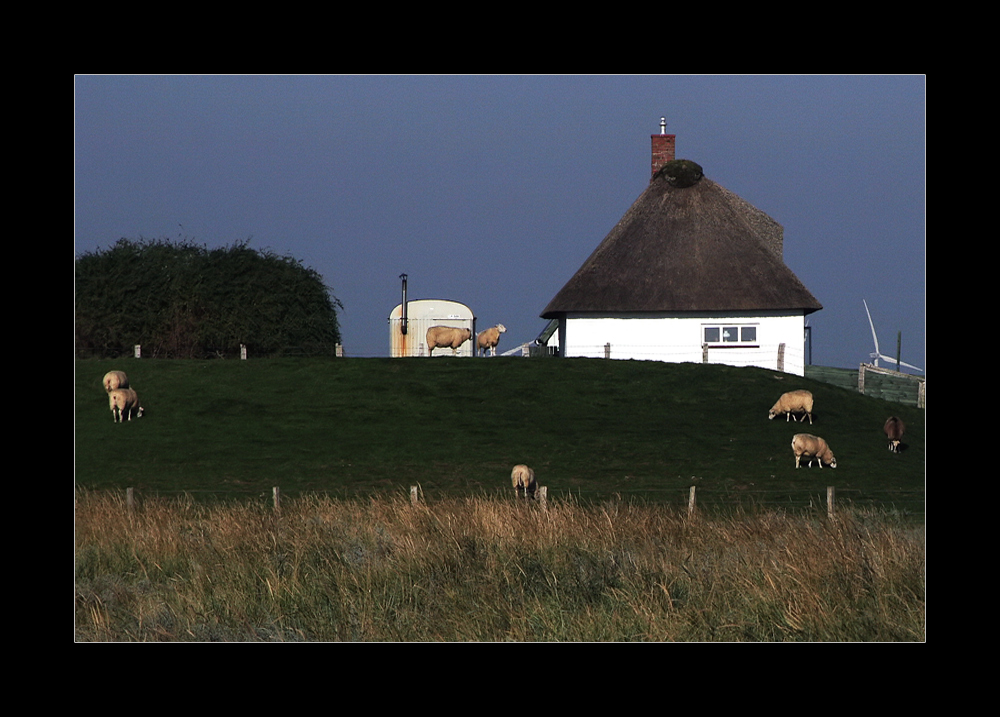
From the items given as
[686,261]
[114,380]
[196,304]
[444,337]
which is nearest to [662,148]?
[686,261]

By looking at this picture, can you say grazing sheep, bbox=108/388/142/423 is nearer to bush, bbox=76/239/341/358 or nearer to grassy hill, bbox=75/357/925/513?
grassy hill, bbox=75/357/925/513

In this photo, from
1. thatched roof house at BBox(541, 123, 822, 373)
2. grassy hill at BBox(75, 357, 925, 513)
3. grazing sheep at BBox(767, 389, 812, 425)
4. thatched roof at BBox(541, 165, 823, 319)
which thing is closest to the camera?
grassy hill at BBox(75, 357, 925, 513)

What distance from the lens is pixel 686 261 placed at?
153 ft

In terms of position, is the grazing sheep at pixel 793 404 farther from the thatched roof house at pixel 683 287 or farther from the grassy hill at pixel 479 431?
the thatched roof house at pixel 683 287

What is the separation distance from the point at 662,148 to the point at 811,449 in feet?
85.8

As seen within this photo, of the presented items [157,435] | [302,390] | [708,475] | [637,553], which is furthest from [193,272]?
[637,553]

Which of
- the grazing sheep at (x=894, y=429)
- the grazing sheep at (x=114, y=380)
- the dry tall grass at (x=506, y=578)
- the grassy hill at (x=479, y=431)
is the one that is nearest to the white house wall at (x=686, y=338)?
the grassy hill at (x=479, y=431)

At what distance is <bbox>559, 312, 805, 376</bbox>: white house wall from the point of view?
146ft

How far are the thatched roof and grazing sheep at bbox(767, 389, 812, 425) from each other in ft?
37.1

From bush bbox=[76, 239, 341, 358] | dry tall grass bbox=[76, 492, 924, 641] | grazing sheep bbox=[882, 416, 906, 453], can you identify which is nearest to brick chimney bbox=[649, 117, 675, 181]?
bush bbox=[76, 239, 341, 358]

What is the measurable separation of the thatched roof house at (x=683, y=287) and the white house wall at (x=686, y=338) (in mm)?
38

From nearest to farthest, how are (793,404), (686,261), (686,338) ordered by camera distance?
(793,404) < (686,338) < (686,261)

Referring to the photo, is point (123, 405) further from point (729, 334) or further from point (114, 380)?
point (729, 334)
